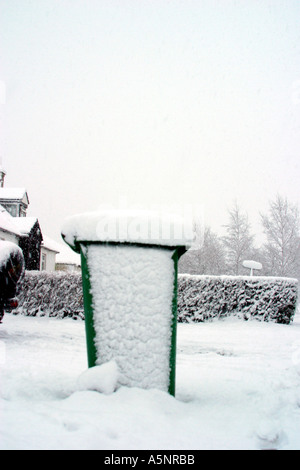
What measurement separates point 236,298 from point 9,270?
7.59 meters

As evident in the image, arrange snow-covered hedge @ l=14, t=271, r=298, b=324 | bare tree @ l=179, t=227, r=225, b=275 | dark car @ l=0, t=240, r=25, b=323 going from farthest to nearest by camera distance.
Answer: bare tree @ l=179, t=227, r=225, b=275, snow-covered hedge @ l=14, t=271, r=298, b=324, dark car @ l=0, t=240, r=25, b=323

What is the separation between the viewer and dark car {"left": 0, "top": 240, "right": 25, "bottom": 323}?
564 cm

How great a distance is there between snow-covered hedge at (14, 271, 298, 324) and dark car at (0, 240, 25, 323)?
5.15 m

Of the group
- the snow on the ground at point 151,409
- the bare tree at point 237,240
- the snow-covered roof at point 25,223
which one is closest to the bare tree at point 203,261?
the bare tree at point 237,240

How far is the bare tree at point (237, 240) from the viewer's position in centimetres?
3108

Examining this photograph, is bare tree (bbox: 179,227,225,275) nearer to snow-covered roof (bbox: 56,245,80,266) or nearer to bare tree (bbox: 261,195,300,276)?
bare tree (bbox: 261,195,300,276)

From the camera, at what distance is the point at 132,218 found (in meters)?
2.86

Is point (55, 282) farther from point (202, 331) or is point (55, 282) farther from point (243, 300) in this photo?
point (243, 300)

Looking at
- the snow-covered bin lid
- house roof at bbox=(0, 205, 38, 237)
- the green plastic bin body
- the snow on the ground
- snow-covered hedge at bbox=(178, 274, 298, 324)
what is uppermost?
house roof at bbox=(0, 205, 38, 237)

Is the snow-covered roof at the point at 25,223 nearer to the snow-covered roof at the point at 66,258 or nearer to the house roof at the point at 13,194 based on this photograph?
the house roof at the point at 13,194

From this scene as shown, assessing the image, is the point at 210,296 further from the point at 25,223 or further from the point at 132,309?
the point at 25,223

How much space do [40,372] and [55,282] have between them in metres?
8.09

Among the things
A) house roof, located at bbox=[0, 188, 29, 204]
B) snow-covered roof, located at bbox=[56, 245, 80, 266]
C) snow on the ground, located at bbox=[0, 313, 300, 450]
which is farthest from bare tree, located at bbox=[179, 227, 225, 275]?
snow on the ground, located at bbox=[0, 313, 300, 450]
